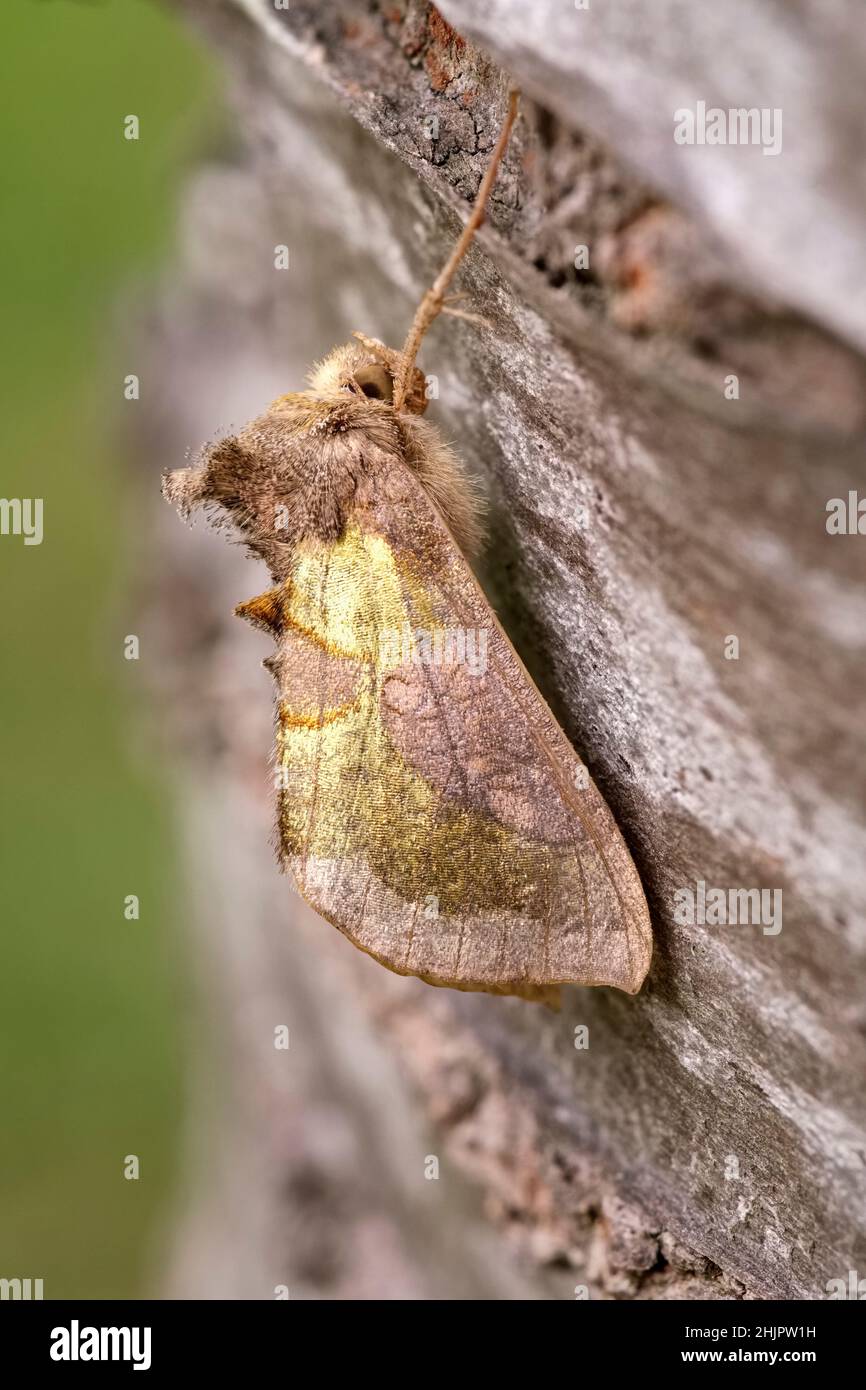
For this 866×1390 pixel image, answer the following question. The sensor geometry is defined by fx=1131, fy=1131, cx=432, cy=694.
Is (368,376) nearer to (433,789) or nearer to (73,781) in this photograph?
(433,789)

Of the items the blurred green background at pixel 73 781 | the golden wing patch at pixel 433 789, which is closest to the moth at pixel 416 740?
the golden wing patch at pixel 433 789

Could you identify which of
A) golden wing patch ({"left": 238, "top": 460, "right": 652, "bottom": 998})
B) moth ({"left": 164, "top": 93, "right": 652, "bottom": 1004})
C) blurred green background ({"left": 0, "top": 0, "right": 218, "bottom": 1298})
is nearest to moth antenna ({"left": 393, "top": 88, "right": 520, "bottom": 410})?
moth ({"left": 164, "top": 93, "right": 652, "bottom": 1004})

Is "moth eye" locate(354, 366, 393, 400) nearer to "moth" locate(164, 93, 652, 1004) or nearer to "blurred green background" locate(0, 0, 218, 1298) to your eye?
"moth" locate(164, 93, 652, 1004)

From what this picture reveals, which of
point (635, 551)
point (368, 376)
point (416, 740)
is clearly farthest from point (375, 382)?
point (635, 551)

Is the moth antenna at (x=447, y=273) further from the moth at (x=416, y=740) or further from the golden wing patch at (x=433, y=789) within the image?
the golden wing patch at (x=433, y=789)
